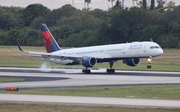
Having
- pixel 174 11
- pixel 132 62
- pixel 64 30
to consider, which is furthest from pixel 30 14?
pixel 132 62

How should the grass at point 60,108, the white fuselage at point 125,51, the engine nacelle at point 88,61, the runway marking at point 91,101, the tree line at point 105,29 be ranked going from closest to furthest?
the grass at point 60,108 → the runway marking at point 91,101 → the white fuselage at point 125,51 → the engine nacelle at point 88,61 → the tree line at point 105,29

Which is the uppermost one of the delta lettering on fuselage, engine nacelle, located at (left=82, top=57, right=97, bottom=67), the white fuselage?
the delta lettering on fuselage

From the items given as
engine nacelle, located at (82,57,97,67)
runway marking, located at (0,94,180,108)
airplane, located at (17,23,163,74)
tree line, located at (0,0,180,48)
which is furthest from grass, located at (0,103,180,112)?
tree line, located at (0,0,180,48)

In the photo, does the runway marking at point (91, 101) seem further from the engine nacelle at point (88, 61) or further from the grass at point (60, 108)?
the engine nacelle at point (88, 61)

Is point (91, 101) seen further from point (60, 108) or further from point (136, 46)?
point (136, 46)

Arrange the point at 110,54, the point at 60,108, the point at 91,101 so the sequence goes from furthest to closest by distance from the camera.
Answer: the point at 110,54, the point at 91,101, the point at 60,108

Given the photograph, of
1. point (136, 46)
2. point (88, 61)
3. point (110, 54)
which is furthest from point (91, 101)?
point (110, 54)

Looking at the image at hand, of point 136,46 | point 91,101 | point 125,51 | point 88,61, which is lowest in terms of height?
point 88,61

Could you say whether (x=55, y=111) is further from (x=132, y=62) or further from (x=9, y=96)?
(x=132, y=62)

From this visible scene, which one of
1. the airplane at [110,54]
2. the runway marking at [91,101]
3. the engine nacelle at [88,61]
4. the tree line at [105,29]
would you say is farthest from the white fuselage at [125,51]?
the tree line at [105,29]

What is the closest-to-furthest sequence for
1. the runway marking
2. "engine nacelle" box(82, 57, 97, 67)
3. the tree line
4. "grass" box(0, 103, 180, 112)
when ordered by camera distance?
1. "grass" box(0, 103, 180, 112)
2. the runway marking
3. "engine nacelle" box(82, 57, 97, 67)
4. the tree line

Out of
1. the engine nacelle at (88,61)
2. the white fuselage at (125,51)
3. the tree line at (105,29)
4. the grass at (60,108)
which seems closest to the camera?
the grass at (60,108)

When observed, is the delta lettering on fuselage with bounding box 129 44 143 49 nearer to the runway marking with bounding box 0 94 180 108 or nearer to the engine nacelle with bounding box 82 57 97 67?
the engine nacelle with bounding box 82 57 97 67

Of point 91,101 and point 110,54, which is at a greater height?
point 91,101
